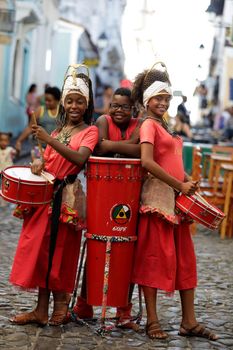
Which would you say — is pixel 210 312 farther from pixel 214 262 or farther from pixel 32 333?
pixel 214 262

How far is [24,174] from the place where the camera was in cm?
533

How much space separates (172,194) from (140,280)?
0.58 meters

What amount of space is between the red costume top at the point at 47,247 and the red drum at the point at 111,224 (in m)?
0.15

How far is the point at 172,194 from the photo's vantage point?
5445 mm

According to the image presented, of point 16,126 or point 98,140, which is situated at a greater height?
point 98,140

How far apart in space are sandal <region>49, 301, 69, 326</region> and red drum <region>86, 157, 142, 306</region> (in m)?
0.25

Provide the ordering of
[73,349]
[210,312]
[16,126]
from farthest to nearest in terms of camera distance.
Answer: [16,126] < [210,312] < [73,349]

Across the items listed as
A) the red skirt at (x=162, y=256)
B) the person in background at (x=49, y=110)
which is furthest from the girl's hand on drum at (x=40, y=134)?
the person in background at (x=49, y=110)

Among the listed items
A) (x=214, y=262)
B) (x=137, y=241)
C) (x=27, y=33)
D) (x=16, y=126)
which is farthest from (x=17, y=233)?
(x=27, y=33)

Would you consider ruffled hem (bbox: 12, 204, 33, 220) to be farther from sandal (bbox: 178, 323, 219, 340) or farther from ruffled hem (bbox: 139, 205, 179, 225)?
sandal (bbox: 178, 323, 219, 340)

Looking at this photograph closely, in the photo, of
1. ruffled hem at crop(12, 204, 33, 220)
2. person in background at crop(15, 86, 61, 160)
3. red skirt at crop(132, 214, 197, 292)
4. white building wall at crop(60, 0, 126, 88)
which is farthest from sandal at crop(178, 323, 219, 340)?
white building wall at crop(60, 0, 126, 88)

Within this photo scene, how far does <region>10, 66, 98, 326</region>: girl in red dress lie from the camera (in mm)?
5363

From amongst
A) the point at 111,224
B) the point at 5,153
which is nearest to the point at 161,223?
the point at 111,224

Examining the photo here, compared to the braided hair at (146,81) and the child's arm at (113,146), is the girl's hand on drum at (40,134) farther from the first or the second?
the braided hair at (146,81)
